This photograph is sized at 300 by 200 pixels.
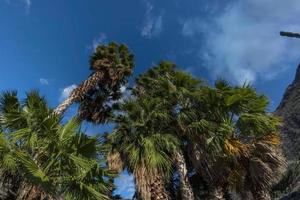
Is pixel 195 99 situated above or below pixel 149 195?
above

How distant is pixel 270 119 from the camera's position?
14.9m

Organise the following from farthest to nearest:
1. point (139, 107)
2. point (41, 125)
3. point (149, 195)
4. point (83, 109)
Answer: point (83, 109) → point (139, 107) → point (149, 195) → point (41, 125)

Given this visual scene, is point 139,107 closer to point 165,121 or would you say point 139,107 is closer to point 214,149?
point 165,121

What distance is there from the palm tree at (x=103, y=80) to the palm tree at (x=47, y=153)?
9677 mm

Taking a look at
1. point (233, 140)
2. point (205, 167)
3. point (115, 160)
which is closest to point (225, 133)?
point (233, 140)

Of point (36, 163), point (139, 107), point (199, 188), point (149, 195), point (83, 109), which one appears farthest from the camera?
point (83, 109)

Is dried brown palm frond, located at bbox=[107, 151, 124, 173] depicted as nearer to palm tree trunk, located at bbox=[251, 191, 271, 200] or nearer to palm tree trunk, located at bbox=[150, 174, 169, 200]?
palm tree trunk, located at bbox=[150, 174, 169, 200]

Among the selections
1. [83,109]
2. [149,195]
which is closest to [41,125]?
[149,195]

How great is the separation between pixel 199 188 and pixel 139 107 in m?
4.43

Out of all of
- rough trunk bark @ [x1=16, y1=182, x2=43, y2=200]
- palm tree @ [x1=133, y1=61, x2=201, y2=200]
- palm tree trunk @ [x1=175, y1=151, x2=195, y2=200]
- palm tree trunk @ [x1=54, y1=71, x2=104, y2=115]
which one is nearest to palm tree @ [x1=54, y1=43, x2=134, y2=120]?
palm tree trunk @ [x1=54, y1=71, x2=104, y2=115]

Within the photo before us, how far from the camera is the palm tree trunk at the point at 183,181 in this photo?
14008 millimetres

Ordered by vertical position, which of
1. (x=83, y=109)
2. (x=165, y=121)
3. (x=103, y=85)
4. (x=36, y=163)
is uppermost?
(x=103, y=85)

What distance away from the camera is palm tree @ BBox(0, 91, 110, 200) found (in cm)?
960

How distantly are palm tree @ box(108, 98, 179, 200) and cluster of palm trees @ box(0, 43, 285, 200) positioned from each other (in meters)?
0.03
